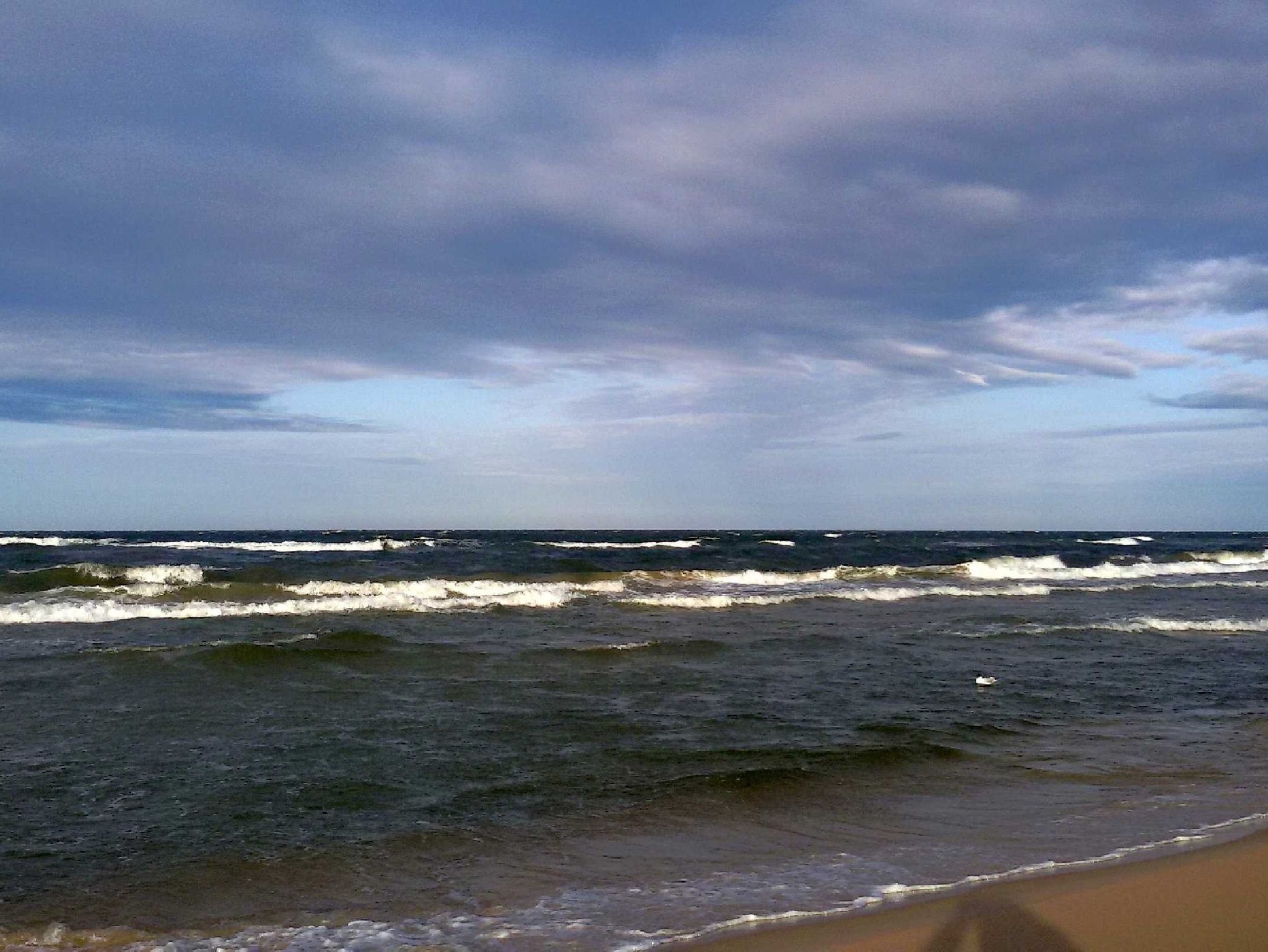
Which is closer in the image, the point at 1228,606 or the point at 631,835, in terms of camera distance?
the point at 631,835

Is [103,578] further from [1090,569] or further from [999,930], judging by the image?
[1090,569]

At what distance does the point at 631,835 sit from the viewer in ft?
21.2

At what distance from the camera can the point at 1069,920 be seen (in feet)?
16.1

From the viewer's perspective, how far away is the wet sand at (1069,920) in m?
4.64

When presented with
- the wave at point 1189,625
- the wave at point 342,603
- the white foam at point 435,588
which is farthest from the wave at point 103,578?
the wave at point 1189,625

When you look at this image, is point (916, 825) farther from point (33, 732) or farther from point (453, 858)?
point (33, 732)

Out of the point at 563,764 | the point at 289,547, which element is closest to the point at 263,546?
the point at 289,547

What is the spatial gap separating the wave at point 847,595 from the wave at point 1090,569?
5.84 meters

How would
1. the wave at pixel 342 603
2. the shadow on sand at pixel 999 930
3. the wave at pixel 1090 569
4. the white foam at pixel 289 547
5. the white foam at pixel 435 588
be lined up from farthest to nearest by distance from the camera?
1. the white foam at pixel 289 547
2. the wave at pixel 1090 569
3. the white foam at pixel 435 588
4. the wave at pixel 342 603
5. the shadow on sand at pixel 999 930

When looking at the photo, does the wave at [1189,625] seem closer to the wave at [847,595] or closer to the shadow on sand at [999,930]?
the wave at [847,595]

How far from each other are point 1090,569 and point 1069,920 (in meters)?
38.3

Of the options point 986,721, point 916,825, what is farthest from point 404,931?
point 986,721

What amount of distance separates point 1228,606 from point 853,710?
57.6 feet

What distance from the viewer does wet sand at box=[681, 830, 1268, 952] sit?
15.2 ft
